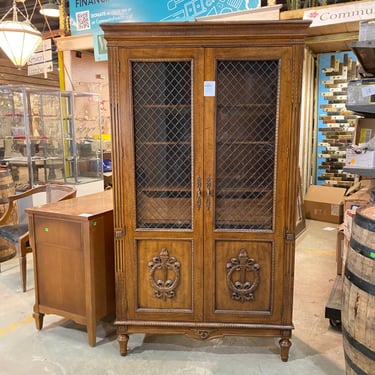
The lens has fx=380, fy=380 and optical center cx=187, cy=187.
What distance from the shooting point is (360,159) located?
256cm

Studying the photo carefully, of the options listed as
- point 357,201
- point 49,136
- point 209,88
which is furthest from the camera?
point 49,136

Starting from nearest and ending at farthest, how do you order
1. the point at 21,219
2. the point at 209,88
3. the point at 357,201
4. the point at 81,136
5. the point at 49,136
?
the point at 209,88 < the point at 357,201 < the point at 21,219 < the point at 49,136 < the point at 81,136

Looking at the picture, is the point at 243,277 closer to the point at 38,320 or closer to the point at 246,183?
the point at 246,183

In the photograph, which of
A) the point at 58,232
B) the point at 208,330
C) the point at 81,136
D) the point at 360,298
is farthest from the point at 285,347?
the point at 81,136

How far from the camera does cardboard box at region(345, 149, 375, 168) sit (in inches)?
98.9

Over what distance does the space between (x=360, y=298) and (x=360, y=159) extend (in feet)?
3.74

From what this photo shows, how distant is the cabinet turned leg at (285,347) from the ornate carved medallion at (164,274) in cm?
74

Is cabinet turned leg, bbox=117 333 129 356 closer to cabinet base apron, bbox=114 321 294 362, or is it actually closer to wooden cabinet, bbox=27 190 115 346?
cabinet base apron, bbox=114 321 294 362

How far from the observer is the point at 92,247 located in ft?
8.04

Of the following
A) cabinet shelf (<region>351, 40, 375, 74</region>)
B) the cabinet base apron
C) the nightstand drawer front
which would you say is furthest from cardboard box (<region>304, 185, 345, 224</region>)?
the nightstand drawer front

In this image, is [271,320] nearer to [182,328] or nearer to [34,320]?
[182,328]

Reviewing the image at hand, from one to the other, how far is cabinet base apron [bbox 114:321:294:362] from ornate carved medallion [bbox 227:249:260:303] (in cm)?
19

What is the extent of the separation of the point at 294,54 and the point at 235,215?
3.26 feet

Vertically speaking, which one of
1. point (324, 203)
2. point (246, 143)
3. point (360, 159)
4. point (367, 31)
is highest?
point (367, 31)
